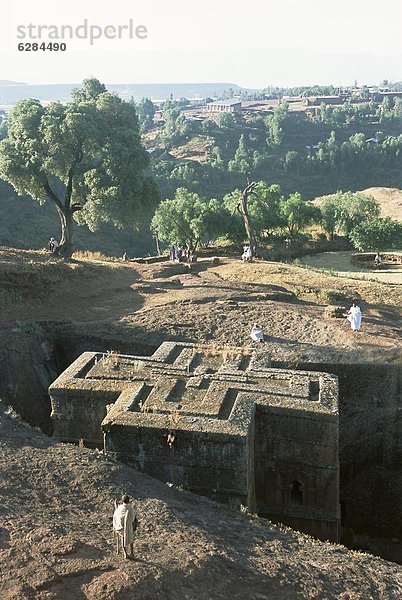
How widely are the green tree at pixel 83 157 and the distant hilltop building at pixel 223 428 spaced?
520 inches

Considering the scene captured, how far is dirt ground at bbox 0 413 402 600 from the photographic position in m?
6.33

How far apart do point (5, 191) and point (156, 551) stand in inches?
2422

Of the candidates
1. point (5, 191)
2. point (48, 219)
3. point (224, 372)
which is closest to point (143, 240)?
point (48, 219)

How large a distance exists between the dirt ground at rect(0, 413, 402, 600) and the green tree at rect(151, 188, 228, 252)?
86.2ft

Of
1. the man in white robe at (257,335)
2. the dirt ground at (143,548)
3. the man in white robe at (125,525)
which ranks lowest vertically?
the dirt ground at (143,548)

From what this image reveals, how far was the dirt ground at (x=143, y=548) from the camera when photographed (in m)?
6.33

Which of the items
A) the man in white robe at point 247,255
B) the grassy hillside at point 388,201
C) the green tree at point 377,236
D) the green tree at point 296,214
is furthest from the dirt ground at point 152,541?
the grassy hillside at point 388,201

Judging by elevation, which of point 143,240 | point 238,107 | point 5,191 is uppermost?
point 238,107

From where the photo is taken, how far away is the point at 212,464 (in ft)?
32.1

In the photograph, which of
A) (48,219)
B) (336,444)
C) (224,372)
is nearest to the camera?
(336,444)

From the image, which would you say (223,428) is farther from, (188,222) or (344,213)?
(344,213)

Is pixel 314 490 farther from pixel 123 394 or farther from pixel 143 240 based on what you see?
pixel 143 240

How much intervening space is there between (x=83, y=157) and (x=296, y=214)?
2123 centimetres

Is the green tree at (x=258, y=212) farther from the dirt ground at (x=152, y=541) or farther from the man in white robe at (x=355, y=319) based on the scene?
the dirt ground at (x=152, y=541)
